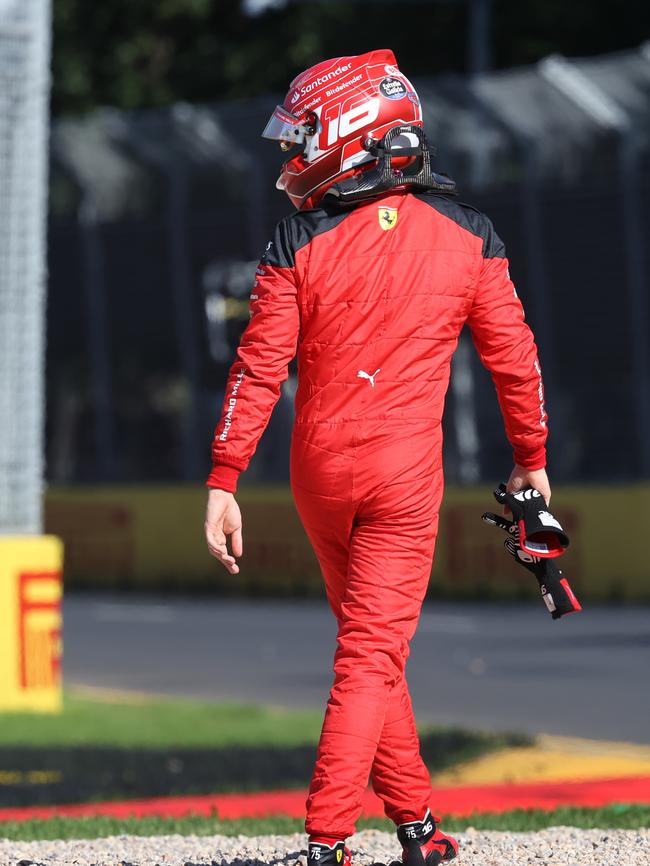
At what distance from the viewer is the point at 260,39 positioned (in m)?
39.7

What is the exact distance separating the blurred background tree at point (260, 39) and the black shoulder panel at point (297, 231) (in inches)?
1183

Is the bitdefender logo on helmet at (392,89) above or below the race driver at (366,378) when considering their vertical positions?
above

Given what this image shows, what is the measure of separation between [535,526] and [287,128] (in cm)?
117

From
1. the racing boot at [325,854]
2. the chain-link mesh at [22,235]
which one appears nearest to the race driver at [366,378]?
the racing boot at [325,854]

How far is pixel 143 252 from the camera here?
2397 cm

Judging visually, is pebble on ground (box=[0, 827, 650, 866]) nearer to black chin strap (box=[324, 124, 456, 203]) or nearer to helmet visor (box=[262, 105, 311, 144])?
black chin strap (box=[324, 124, 456, 203])

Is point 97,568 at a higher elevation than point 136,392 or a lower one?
lower

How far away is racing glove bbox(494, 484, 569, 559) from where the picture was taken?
541cm

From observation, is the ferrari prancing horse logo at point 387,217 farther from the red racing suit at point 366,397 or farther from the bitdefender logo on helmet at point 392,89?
the bitdefender logo on helmet at point 392,89

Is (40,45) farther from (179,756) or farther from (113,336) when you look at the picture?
(113,336)

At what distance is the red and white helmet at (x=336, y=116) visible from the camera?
17.9ft

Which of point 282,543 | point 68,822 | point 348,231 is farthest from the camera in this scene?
point 282,543

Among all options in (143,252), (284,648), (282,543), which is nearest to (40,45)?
(284,648)

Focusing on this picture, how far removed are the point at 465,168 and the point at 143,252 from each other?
499cm
